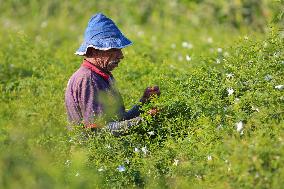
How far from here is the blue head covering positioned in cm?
490

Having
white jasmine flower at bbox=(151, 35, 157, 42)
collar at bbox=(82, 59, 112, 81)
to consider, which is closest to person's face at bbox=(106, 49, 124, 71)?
collar at bbox=(82, 59, 112, 81)

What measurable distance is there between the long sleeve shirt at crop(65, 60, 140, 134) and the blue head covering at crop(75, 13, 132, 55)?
15cm

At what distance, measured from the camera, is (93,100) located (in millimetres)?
4754

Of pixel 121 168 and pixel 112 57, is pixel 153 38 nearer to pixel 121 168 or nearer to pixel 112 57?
pixel 112 57

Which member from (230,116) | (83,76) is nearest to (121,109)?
(83,76)

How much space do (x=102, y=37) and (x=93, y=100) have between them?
1.54ft

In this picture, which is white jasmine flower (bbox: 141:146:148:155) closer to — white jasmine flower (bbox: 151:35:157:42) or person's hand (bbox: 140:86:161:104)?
person's hand (bbox: 140:86:161:104)

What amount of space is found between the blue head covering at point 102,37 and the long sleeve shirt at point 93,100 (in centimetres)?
15

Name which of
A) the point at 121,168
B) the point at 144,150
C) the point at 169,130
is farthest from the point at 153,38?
the point at 121,168

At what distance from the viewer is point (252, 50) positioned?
4.86 m

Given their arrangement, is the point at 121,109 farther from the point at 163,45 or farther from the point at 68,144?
the point at 163,45

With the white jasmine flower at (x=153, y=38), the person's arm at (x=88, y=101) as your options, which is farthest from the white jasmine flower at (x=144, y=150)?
the white jasmine flower at (x=153, y=38)

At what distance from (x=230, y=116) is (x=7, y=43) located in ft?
13.9

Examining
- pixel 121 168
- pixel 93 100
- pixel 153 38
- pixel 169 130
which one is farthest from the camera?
pixel 153 38
